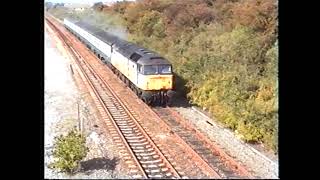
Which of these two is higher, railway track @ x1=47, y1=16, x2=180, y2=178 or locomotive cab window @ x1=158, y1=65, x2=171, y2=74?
locomotive cab window @ x1=158, y1=65, x2=171, y2=74

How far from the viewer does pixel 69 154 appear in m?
8.20

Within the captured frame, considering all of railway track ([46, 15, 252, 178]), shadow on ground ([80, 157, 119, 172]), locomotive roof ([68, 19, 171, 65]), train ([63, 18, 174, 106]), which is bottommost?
shadow on ground ([80, 157, 119, 172])

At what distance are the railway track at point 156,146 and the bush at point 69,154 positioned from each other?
971 mm

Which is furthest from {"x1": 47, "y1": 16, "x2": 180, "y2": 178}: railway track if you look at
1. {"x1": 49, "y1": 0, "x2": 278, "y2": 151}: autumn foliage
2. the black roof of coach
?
{"x1": 49, "y1": 0, "x2": 278, "y2": 151}: autumn foliage

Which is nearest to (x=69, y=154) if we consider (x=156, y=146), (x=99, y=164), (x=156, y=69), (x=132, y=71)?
(x=99, y=164)

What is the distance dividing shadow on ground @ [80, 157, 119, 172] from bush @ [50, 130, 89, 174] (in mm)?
209

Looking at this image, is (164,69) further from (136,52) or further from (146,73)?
(136,52)

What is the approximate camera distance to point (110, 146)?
1002 centimetres

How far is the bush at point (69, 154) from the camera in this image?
26.8ft

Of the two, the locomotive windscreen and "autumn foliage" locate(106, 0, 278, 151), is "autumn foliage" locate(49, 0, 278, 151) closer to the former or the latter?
"autumn foliage" locate(106, 0, 278, 151)

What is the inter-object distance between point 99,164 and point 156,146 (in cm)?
149

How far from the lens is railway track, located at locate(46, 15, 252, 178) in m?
8.43

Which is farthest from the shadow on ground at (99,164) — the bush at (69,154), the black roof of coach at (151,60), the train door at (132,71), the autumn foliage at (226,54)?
the train door at (132,71)
